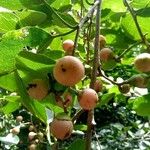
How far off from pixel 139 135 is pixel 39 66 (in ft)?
7.26

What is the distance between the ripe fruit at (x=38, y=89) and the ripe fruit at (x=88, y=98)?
0.20 feet

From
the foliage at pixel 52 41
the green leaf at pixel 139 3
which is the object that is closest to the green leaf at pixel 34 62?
the foliage at pixel 52 41

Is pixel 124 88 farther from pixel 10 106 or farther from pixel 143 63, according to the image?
pixel 10 106

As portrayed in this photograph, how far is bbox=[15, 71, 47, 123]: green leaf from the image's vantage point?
0.69 metres

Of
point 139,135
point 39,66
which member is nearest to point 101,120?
point 139,135

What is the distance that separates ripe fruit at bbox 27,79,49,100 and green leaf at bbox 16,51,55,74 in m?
0.02

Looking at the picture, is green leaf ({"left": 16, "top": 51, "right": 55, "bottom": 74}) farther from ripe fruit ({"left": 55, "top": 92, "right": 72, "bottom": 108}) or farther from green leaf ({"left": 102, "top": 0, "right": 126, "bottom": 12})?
green leaf ({"left": 102, "top": 0, "right": 126, "bottom": 12})

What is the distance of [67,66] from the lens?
61 centimetres

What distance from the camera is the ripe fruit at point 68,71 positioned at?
614 mm

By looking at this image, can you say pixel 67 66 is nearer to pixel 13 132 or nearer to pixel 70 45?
pixel 70 45

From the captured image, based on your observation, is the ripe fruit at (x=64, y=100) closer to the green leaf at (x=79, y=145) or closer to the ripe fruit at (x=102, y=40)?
the green leaf at (x=79, y=145)

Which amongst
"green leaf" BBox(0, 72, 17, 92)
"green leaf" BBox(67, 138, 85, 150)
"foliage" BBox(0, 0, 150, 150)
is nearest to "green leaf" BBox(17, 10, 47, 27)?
Result: "foliage" BBox(0, 0, 150, 150)

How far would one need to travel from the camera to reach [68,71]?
0.62 metres

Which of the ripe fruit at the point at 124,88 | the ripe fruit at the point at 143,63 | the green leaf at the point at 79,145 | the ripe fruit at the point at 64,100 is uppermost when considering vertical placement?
the ripe fruit at the point at 143,63
